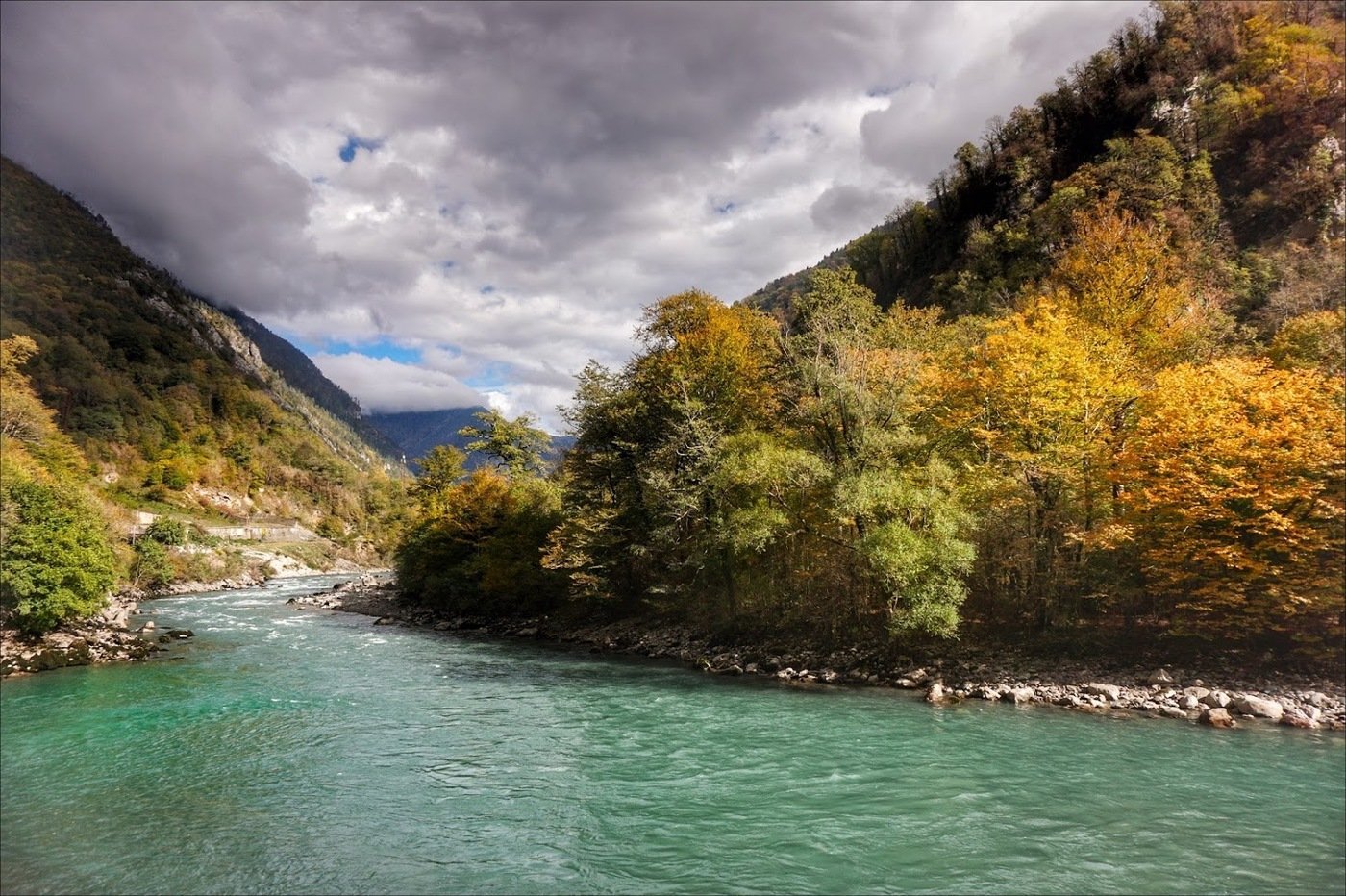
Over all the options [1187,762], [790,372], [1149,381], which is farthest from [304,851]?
[1149,381]

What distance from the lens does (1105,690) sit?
19.0 metres

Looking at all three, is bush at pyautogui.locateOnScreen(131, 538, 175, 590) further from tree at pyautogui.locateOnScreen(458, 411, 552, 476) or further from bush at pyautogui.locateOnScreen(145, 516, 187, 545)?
tree at pyautogui.locateOnScreen(458, 411, 552, 476)

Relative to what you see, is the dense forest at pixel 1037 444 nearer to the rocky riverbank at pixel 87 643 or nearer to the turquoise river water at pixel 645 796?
the turquoise river water at pixel 645 796

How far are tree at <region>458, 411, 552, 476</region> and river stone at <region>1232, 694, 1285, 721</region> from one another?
43409 mm

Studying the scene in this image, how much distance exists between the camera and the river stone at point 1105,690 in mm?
18719

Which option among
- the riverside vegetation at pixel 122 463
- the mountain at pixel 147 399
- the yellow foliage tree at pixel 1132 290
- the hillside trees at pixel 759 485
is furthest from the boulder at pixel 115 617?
the mountain at pixel 147 399

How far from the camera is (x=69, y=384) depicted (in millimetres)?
112375

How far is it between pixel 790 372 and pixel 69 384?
137437 mm

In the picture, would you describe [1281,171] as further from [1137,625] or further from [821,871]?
[821,871]

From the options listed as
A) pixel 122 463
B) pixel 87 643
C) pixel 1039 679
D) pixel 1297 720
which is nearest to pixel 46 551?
pixel 87 643

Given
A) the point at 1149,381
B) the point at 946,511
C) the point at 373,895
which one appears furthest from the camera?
the point at 1149,381

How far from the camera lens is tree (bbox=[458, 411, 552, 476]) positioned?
173ft

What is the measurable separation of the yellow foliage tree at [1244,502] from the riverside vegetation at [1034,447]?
9 centimetres

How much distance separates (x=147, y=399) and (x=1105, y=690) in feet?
525
